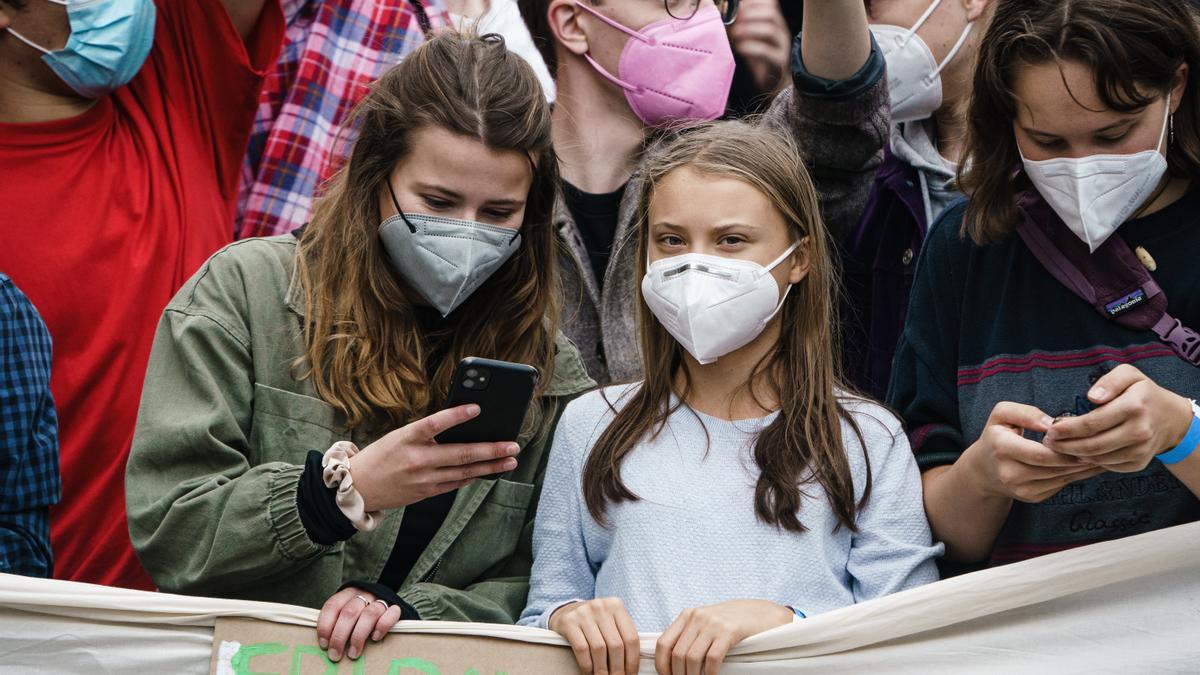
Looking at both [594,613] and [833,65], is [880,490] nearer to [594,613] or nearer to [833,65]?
[594,613]

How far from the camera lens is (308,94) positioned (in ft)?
15.9

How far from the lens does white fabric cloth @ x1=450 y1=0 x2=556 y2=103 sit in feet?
16.1

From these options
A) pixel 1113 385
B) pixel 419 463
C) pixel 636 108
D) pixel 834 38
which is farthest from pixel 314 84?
pixel 1113 385

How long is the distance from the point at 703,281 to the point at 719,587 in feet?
2.30

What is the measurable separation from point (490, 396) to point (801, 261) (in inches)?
40.0

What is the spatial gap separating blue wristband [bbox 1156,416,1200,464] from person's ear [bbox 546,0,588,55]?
2.55 metres

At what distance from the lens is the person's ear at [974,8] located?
4484 millimetres

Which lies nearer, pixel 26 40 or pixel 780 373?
pixel 780 373

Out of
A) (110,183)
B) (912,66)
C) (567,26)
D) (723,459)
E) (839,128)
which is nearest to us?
(723,459)

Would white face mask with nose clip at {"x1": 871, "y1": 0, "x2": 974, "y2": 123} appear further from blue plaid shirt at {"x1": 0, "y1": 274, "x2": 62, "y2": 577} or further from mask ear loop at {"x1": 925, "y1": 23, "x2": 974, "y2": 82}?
blue plaid shirt at {"x1": 0, "y1": 274, "x2": 62, "y2": 577}

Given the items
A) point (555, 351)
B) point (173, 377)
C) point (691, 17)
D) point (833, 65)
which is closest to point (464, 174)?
point (555, 351)

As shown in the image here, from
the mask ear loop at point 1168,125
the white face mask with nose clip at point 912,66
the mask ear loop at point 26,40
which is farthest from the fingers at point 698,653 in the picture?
the mask ear loop at point 26,40

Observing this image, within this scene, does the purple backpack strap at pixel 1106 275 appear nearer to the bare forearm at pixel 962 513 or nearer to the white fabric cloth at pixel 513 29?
the bare forearm at pixel 962 513

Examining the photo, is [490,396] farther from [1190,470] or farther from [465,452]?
[1190,470]
